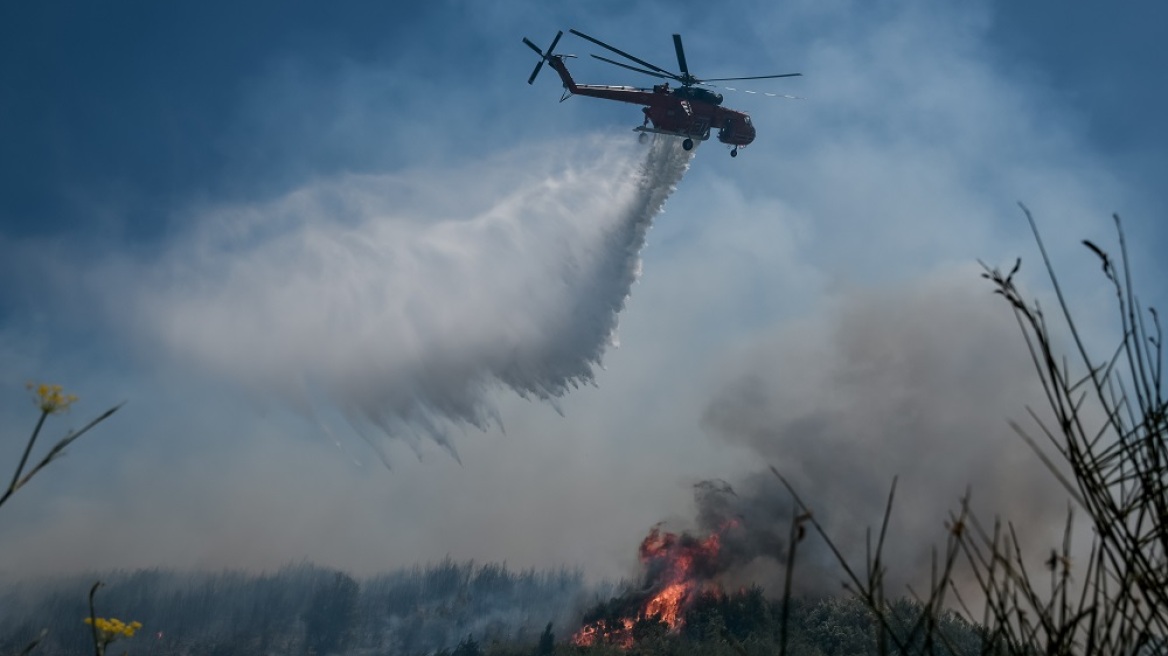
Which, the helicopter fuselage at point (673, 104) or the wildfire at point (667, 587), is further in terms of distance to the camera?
the wildfire at point (667, 587)

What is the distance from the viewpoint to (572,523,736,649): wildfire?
6639 inches

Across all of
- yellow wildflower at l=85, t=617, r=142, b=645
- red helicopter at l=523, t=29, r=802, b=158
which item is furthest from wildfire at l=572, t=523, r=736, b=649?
yellow wildflower at l=85, t=617, r=142, b=645

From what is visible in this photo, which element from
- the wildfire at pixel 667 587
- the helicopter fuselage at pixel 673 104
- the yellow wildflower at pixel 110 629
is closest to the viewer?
the yellow wildflower at pixel 110 629

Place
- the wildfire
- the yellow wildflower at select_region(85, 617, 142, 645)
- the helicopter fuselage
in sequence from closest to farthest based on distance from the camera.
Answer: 1. the yellow wildflower at select_region(85, 617, 142, 645)
2. the helicopter fuselage
3. the wildfire

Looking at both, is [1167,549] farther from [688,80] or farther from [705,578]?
[705,578]

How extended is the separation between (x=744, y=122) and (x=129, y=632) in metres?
87.3

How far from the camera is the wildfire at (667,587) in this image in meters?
169

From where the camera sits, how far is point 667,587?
172 metres

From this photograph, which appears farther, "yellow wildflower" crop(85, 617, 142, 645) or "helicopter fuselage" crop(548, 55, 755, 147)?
"helicopter fuselage" crop(548, 55, 755, 147)

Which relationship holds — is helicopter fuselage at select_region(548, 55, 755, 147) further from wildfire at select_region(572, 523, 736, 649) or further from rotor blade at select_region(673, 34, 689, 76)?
wildfire at select_region(572, 523, 736, 649)

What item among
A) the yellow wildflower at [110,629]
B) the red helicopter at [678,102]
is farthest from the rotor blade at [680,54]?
the yellow wildflower at [110,629]

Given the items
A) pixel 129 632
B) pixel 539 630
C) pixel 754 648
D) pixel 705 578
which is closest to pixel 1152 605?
pixel 129 632

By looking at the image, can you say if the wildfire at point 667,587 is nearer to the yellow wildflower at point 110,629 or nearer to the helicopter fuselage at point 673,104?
the helicopter fuselage at point 673,104

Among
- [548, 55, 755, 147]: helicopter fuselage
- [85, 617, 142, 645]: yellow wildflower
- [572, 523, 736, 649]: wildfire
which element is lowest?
[85, 617, 142, 645]: yellow wildflower
